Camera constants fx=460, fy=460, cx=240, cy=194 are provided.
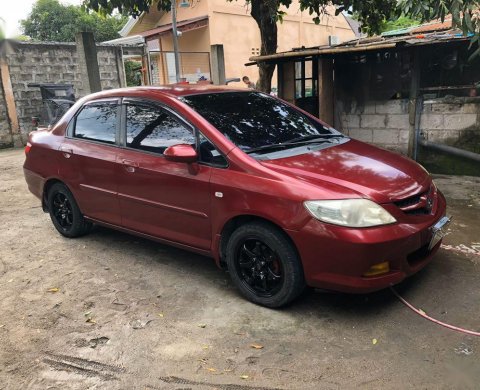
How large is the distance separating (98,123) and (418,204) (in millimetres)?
3118

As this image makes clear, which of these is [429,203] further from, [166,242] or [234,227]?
[166,242]

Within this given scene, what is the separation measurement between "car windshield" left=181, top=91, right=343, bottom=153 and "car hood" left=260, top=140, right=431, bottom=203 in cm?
29

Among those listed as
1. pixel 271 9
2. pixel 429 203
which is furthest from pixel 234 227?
pixel 271 9

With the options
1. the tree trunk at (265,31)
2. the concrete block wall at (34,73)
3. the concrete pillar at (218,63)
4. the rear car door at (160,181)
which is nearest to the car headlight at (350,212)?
the rear car door at (160,181)

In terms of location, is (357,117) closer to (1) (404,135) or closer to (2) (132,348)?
(1) (404,135)

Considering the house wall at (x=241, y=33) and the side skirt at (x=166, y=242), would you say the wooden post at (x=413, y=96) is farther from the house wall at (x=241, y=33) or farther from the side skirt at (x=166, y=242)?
the house wall at (x=241, y=33)

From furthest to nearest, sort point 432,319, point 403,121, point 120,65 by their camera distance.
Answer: point 120,65, point 403,121, point 432,319

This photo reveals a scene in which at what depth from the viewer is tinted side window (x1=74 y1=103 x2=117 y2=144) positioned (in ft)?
14.6

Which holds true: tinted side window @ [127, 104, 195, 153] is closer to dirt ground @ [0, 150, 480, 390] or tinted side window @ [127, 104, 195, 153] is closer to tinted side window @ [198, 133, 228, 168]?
tinted side window @ [198, 133, 228, 168]

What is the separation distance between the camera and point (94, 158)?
450cm

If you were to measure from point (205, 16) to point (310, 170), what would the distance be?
16573mm

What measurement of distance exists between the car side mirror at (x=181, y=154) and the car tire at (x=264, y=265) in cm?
67

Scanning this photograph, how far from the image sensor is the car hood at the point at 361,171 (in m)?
3.17

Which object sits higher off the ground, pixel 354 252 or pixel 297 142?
pixel 297 142
